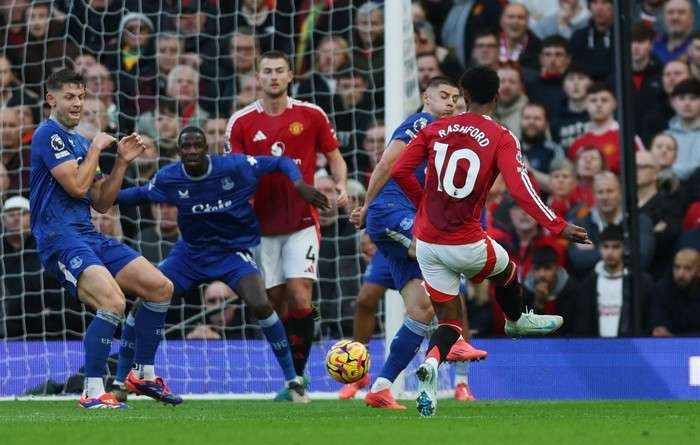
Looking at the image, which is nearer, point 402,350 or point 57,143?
point 402,350

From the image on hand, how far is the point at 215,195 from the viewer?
32.9ft

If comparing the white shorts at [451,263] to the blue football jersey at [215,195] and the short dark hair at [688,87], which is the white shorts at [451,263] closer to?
the blue football jersey at [215,195]

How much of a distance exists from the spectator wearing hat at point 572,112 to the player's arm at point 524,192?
18.6ft

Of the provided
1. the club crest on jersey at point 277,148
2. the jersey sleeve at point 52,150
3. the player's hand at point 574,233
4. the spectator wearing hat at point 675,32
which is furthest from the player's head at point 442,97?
the spectator wearing hat at point 675,32

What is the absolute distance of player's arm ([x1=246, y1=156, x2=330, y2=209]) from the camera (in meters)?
9.47

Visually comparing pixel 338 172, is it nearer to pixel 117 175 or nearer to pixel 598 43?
pixel 117 175

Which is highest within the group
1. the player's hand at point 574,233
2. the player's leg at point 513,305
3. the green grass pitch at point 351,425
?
the player's hand at point 574,233

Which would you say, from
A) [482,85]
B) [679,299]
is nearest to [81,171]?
[482,85]

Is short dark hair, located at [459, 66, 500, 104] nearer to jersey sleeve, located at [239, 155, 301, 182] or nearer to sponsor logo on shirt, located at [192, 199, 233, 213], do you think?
jersey sleeve, located at [239, 155, 301, 182]

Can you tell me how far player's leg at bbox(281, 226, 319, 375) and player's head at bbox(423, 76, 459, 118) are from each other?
5.02 ft

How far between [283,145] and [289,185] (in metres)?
0.29

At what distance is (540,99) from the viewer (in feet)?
44.5

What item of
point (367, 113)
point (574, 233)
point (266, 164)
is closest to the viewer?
point (574, 233)

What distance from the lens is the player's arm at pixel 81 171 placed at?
342 inches
